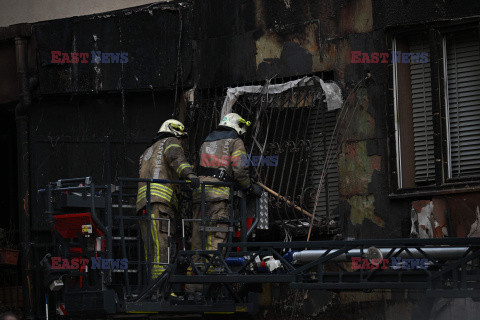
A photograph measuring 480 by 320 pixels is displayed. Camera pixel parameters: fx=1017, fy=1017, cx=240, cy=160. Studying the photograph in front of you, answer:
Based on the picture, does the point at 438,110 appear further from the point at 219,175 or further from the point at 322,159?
the point at 219,175

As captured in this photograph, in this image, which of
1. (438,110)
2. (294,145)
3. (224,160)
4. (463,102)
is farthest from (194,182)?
(463,102)

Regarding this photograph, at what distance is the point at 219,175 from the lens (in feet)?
43.4

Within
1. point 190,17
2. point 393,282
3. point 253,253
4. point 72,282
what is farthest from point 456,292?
point 190,17

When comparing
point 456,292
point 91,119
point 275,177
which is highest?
point 91,119

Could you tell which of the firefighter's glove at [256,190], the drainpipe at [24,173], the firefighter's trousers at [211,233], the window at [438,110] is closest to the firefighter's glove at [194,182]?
the firefighter's trousers at [211,233]

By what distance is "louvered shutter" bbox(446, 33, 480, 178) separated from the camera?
42.3 ft

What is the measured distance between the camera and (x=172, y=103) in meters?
15.9

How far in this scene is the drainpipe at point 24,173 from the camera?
51.0 ft

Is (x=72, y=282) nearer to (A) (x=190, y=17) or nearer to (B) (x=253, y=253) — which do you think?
(B) (x=253, y=253)

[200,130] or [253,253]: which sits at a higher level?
[200,130]

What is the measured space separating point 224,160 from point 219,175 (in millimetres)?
217

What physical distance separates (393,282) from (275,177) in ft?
13.1

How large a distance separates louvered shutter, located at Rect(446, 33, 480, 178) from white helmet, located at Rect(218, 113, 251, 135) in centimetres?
275

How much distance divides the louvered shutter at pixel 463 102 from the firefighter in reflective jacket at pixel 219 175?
261cm
